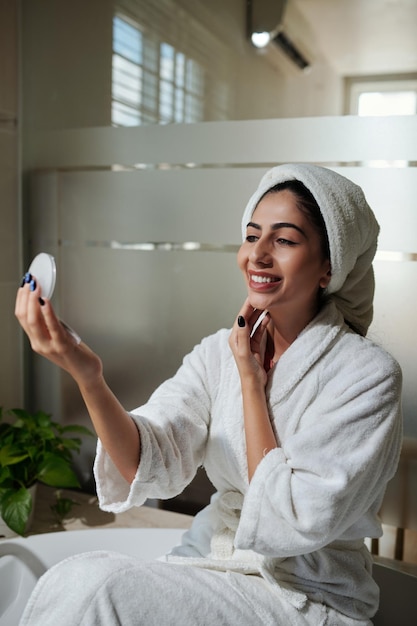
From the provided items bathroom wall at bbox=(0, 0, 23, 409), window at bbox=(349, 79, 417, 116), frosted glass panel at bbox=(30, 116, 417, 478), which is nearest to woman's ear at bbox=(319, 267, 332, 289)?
frosted glass panel at bbox=(30, 116, 417, 478)

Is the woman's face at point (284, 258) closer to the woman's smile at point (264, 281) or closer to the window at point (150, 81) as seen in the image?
the woman's smile at point (264, 281)

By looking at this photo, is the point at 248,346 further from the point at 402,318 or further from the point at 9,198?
the point at 9,198

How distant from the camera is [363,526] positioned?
1.15 metres

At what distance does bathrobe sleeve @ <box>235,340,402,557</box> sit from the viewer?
3.38ft

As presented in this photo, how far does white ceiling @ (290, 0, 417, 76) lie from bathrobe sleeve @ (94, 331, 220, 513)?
840 mm

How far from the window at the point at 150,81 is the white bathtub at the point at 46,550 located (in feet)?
3.75

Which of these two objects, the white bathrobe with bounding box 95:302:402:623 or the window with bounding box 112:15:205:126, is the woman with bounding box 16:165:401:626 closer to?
the white bathrobe with bounding box 95:302:402:623

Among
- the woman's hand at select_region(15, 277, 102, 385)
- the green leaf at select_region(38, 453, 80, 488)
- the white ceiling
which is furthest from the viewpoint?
the green leaf at select_region(38, 453, 80, 488)

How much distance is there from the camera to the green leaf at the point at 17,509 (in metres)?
1.77

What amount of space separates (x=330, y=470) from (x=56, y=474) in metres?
1.06

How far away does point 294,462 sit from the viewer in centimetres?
107

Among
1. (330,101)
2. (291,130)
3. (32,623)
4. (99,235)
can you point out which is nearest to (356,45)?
(330,101)

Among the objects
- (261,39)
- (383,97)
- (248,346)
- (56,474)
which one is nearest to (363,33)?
(383,97)

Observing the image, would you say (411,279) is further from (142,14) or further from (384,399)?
(142,14)
